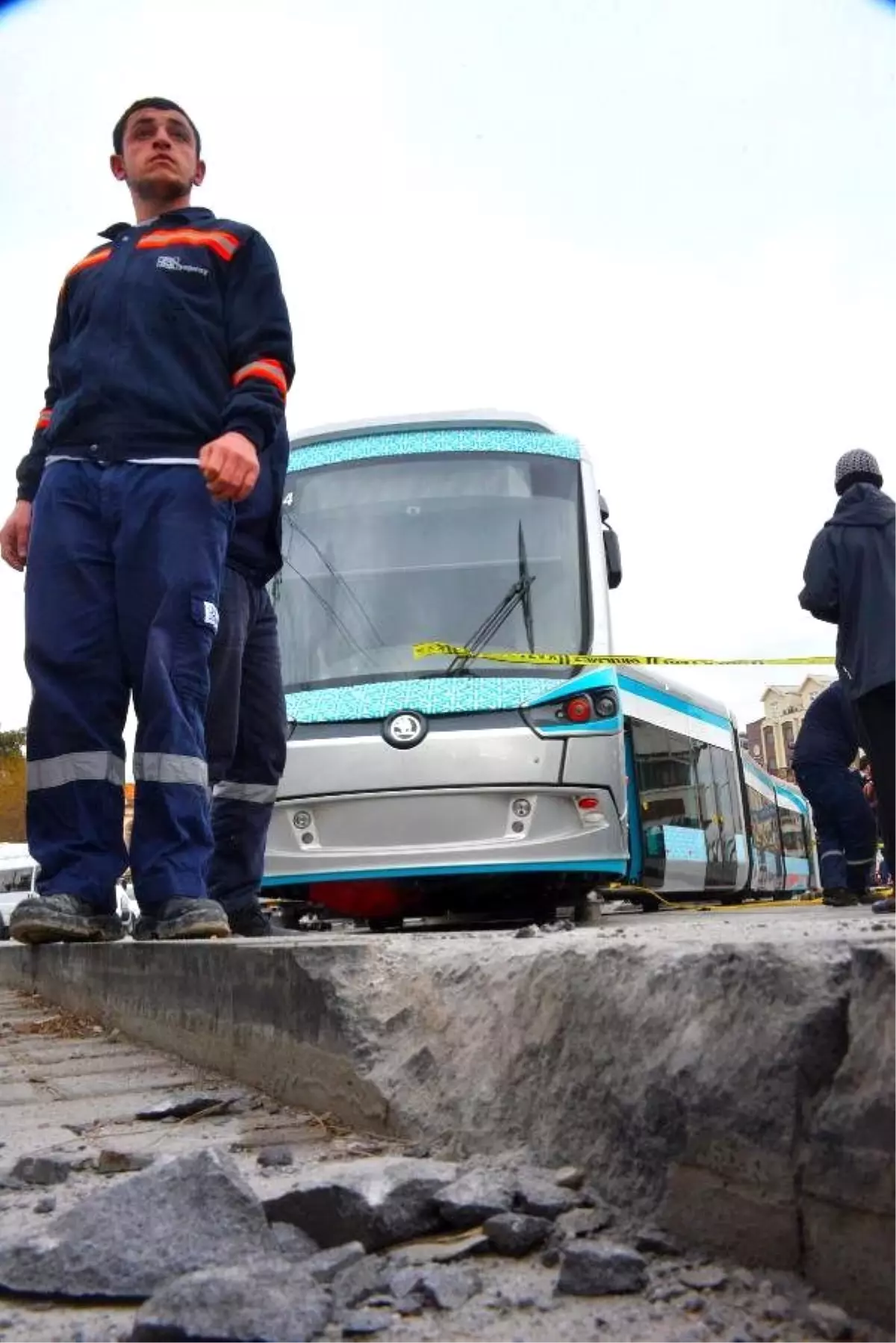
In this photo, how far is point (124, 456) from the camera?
140 inches

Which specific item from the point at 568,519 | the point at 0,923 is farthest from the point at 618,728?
the point at 0,923

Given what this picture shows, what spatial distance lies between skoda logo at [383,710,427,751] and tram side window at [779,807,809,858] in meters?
14.2

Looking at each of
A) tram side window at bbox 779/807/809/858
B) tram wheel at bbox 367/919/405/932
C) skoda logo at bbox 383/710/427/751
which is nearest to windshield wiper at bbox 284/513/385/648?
skoda logo at bbox 383/710/427/751

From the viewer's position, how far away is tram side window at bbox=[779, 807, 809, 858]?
20797 mm

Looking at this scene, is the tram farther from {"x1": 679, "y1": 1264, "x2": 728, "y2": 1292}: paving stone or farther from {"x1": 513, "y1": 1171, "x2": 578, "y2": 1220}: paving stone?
{"x1": 679, "y1": 1264, "x2": 728, "y2": 1292}: paving stone

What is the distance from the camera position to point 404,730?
23.6 ft

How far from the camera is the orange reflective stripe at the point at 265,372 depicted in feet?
12.0

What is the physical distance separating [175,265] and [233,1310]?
122 inches

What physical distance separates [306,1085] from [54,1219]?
Result: 63 centimetres

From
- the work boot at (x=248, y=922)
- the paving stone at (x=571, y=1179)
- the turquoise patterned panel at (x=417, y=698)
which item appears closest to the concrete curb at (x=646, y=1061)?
the paving stone at (x=571, y=1179)

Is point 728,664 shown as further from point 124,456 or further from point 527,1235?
point 527,1235

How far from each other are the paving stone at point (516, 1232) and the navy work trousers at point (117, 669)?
2140mm

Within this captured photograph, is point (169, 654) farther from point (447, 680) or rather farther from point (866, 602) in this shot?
point (447, 680)

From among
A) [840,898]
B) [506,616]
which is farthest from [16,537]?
[840,898]
